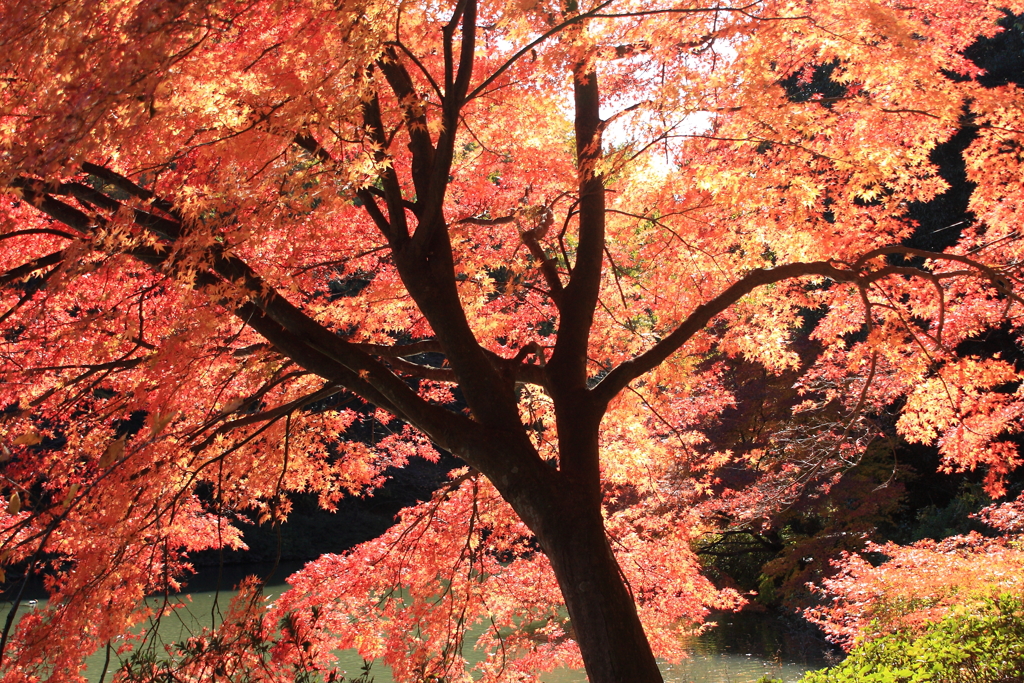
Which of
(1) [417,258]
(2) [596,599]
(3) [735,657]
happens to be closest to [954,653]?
(2) [596,599]

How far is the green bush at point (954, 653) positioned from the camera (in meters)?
4.52

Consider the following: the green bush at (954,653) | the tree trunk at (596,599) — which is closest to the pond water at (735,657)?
the green bush at (954,653)

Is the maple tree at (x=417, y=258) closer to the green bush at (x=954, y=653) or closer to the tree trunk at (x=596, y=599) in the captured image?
the tree trunk at (x=596, y=599)

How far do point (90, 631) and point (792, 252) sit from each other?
15.7 feet

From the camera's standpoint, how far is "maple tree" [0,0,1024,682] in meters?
2.73

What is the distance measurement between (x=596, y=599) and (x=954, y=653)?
3.09 metres

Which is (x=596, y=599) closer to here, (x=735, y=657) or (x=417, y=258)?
(x=417, y=258)

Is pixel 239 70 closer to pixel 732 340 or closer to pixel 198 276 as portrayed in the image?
pixel 198 276

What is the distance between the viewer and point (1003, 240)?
515 cm

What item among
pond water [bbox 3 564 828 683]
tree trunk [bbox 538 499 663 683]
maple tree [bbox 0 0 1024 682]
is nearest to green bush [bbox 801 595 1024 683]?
maple tree [bbox 0 0 1024 682]

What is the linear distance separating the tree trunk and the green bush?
235 centimetres

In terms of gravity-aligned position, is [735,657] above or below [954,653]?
above

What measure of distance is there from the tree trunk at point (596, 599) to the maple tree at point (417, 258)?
0.5 inches

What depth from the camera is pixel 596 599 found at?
10.0ft
